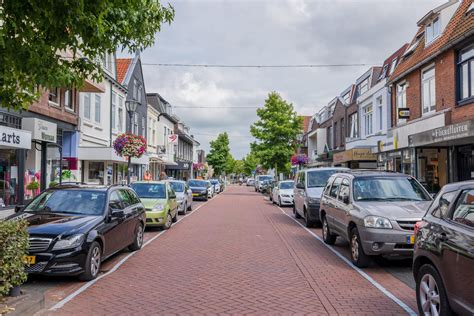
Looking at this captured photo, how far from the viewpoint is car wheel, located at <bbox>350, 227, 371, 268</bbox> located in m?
7.95

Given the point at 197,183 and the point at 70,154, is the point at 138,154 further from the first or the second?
the point at 197,183

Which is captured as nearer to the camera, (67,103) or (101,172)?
(67,103)

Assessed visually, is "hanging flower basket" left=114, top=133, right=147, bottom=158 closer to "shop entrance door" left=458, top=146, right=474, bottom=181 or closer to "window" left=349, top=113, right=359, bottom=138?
"shop entrance door" left=458, top=146, right=474, bottom=181

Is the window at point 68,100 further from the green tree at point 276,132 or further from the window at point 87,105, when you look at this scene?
the green tree at point 276,132

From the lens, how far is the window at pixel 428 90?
17.8 meters

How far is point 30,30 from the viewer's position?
5.76 metres

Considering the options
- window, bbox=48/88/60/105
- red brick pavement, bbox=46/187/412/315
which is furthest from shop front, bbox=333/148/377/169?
window, bbox=48/88/60/105

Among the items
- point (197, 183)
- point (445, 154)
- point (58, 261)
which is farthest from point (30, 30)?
point (197, 183)

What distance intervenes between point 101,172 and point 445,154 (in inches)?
666

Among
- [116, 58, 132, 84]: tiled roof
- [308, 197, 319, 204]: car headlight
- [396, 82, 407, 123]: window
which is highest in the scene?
[116, 58, 132, 84]: tiled roof

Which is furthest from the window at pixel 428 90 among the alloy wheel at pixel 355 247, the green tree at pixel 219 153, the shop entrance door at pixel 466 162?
the green tree at pixel 219 153

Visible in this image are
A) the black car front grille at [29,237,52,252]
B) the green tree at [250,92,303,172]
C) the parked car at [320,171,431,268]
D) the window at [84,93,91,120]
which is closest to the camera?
the black car front grille at [29,237,52,252]

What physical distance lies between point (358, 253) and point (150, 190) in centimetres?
829

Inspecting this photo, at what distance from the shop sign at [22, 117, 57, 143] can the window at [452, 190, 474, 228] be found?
553 inches
